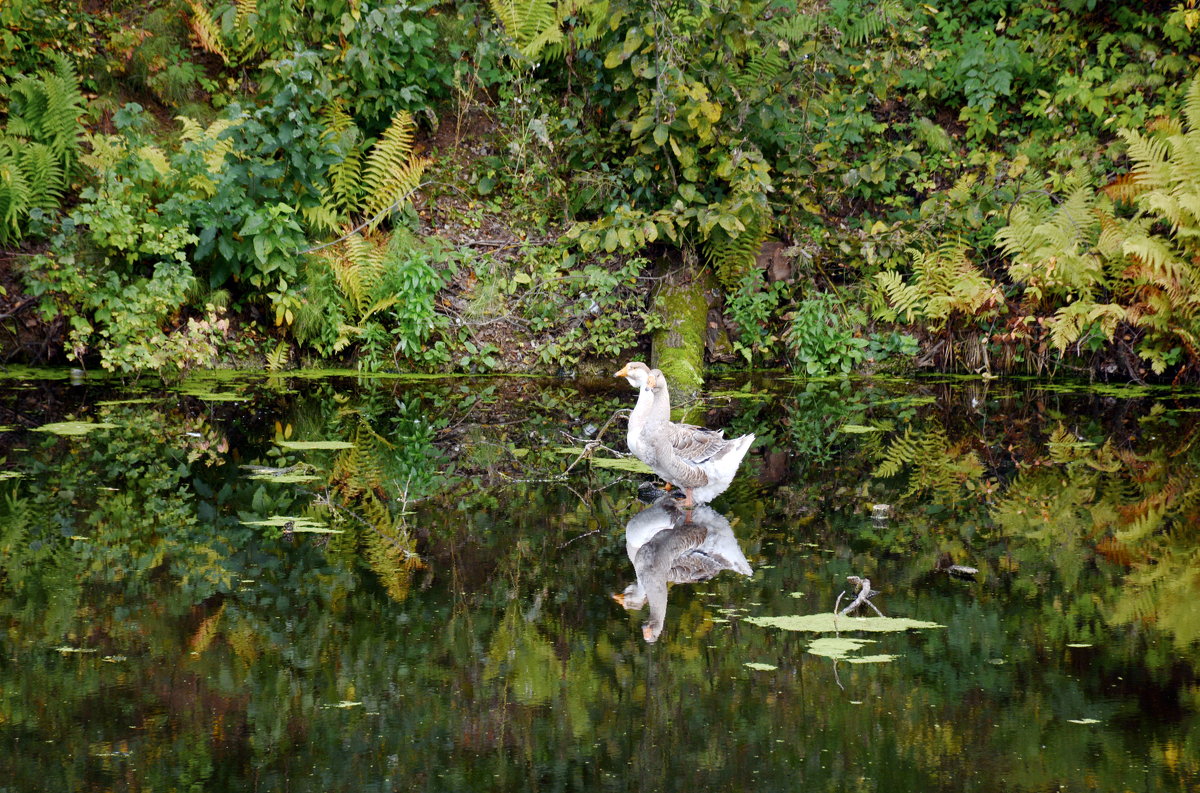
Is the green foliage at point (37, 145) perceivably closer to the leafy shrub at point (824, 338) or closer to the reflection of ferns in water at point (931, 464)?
the leafy shrub at point (824, 338)

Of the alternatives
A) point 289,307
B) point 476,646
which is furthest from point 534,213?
point 476,646

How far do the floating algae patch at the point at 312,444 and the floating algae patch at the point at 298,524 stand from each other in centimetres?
179

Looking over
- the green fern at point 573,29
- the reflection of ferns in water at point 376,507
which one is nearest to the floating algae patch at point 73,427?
the reflection of ferns in water at point 376,507

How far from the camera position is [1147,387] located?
11750 millimetres

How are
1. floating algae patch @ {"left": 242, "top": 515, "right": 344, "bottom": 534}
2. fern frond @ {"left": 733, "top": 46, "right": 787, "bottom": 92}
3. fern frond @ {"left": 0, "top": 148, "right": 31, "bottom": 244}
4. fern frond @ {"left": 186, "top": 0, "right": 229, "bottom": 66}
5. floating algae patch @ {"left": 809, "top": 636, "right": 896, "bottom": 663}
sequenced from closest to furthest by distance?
floating algae patch @ {"left": 809, "top": 636, "right": 896, "bottom": 663}
floating algae patch @ {"left": 242, "top": 515, "right": 344, "bottom": 534}
fern frond @ {"left": 0, "top": 148, "right": 31, "bottom": 244}
fern frond @ {"left": 733, "top": 46, "right": 787, "bottom": 92}
fern frond @ {"left": 186, "top": 0, "right": 229, "bottom": 66}

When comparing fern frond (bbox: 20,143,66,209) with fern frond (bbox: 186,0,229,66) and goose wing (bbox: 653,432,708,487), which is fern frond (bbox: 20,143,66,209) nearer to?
fern frond (bbox: 186,0,229,66)

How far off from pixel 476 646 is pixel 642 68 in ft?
26.1

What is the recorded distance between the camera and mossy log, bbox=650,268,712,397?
11797mm

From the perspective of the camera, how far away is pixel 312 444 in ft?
29.2

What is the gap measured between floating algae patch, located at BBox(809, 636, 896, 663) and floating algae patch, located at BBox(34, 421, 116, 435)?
620 centimetres

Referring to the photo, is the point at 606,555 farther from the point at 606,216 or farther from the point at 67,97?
the point at 67,97

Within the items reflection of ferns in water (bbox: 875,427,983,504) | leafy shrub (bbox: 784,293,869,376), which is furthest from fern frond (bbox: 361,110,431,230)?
reflection of ferns in water (bbox: 875,427,983,504)

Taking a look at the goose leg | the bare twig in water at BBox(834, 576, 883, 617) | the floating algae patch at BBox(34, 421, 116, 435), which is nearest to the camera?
the bare twig in water at BBox(834, 576, 883, 617)

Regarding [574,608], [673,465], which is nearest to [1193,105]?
[673,465]
